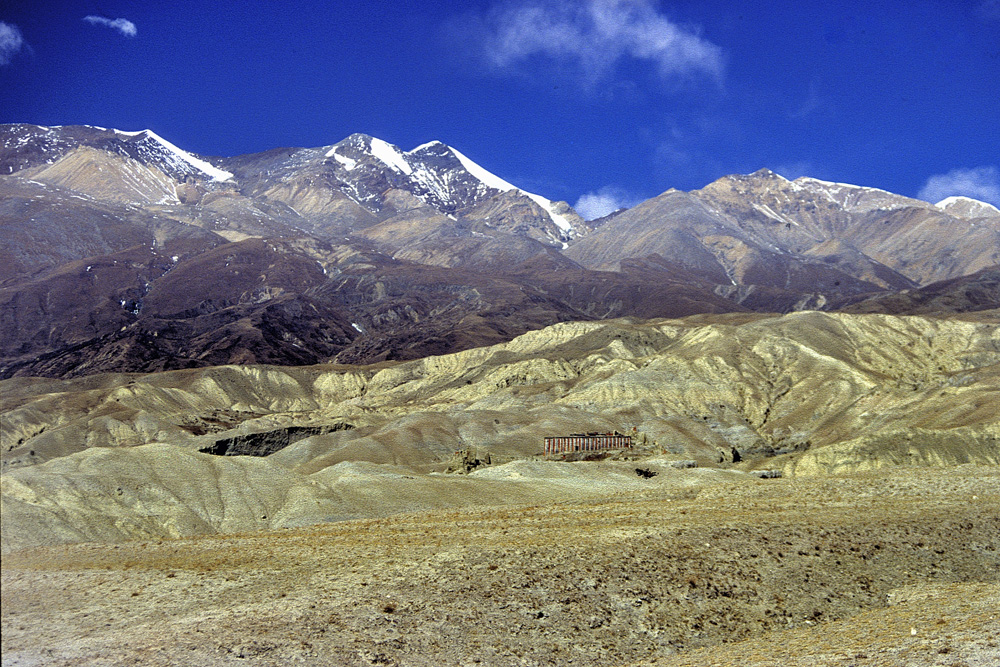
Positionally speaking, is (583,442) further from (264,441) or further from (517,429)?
(264,441)

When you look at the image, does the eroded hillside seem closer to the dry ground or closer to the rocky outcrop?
the rocky outcrop

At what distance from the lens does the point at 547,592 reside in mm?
23016

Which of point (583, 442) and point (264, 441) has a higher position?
point (264, 441)

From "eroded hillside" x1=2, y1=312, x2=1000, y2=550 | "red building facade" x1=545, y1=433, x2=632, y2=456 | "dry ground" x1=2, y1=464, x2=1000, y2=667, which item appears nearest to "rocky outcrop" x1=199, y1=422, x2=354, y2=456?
"eroded hillside" x1=2, y1=312, x2=1000, y2=550

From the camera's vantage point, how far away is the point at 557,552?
25438 mm

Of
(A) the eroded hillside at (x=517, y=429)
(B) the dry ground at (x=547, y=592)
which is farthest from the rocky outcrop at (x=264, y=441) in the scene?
(B) the dry ground at (x=547, y=592)

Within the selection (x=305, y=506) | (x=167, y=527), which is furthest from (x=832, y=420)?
(x=167, y=527)

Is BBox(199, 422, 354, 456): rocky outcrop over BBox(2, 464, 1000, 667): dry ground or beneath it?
over

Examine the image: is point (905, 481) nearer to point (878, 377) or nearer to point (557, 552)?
point (557, 552)

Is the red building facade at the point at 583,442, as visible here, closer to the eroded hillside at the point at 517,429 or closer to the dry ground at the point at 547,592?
the eroded hillside at the point at 517,429

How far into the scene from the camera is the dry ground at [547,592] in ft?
59.8

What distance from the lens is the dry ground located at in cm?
1823

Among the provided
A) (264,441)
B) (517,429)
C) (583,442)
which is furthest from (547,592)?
(264,441)

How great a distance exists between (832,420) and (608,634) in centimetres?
10945
